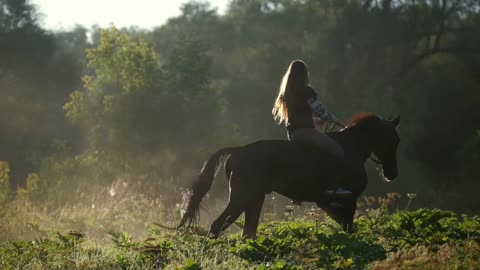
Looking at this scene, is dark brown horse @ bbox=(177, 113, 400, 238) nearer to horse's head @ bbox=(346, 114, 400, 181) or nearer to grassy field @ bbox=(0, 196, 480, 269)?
horse's head @ bbox=(346, 114, 400, 181)

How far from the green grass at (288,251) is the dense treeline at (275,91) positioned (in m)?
19.9

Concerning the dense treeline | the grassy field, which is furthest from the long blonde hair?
the dense treeline

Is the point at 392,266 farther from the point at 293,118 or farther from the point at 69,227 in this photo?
the point at 69,227

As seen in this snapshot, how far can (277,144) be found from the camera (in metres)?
11.0

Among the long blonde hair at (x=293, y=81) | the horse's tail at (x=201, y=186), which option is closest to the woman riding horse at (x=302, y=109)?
the long blonde hair at (x=293, y=81)

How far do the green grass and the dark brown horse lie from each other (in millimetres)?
648

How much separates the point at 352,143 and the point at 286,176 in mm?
1565

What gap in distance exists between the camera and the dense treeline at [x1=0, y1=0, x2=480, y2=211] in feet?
122

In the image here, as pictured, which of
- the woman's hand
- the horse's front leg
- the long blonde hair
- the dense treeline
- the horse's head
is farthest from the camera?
the dense treeline

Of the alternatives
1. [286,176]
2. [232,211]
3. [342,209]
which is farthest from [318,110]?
[232,211]

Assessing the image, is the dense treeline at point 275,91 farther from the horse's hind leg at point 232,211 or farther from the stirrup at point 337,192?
the horse's hind leg at point 232,211

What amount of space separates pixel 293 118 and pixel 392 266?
14.1ft

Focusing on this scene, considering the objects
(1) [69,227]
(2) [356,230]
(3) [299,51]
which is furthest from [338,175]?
(3) [299,51]

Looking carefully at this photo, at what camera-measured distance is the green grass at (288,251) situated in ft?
26.9
